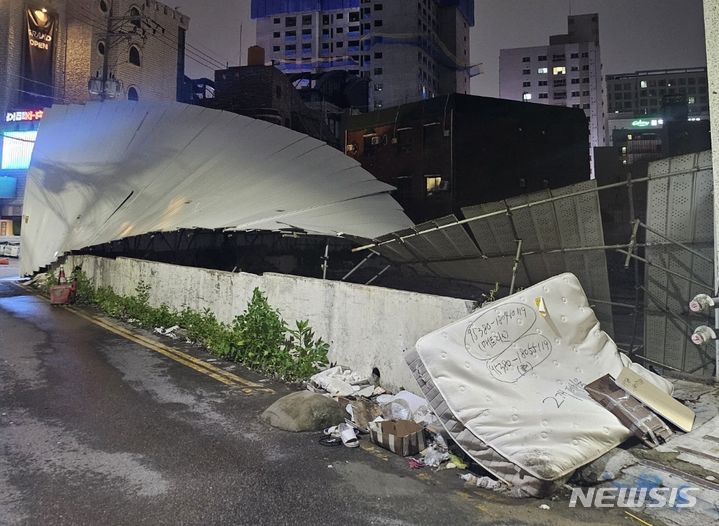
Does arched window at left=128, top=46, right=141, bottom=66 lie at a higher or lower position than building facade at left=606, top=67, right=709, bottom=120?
lower

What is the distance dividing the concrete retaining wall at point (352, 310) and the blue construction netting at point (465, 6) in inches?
4728

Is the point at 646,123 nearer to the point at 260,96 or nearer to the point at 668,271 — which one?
the point at 260,96

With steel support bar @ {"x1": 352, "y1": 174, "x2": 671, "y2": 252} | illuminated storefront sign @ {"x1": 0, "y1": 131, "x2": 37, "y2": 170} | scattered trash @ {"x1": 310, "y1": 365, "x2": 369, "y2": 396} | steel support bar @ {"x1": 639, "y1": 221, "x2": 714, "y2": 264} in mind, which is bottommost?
scattered trash @ {"x1": 310, "y1": 365, "x2": 369, "y2": 396}

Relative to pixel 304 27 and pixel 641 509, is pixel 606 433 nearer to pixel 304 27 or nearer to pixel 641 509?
pixel 641 509

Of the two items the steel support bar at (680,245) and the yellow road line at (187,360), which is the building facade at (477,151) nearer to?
the yellow road line at (187,360)

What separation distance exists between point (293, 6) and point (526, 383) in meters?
133

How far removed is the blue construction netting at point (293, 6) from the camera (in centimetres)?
11404

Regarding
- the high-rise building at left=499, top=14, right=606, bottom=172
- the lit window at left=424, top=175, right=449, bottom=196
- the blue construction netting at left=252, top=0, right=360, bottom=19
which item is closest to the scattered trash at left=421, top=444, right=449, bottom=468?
the lit window at left=424, top=175, right=449, bottom=196

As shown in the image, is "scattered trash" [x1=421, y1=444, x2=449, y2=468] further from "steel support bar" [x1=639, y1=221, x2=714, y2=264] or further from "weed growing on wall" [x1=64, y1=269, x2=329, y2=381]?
"steel support bar" [x1=639, y1=221, x2=714, y2=264]

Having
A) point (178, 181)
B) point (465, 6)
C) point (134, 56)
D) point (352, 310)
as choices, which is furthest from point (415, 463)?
point (465, 6)

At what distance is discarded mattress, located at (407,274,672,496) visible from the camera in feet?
13.3

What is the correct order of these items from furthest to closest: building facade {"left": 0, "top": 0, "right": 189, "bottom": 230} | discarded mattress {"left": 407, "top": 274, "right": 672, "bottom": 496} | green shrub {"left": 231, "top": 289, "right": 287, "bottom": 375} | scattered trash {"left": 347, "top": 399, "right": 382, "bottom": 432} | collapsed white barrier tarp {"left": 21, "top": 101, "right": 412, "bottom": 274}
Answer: building facade {"left": 0, "top": 0, "right": 189, "bottom": 230}
collapsed white barrier tarp {"left": 21, "top": 101, "right": 412, "bottom": 274}
green shrub {"left": 231, "top": 289, "right": 287, "bottom": 375}
scattered trash {"left": 347, "top": 399, "right": 382, "bottom": 432}
discarded mattress {"left": 407, "top": 274, "right": 672, "bottom": 496}

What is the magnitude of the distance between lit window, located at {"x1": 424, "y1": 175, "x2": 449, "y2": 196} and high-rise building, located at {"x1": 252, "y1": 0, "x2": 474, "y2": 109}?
55.5m

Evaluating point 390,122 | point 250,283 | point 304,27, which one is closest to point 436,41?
point 304,27
